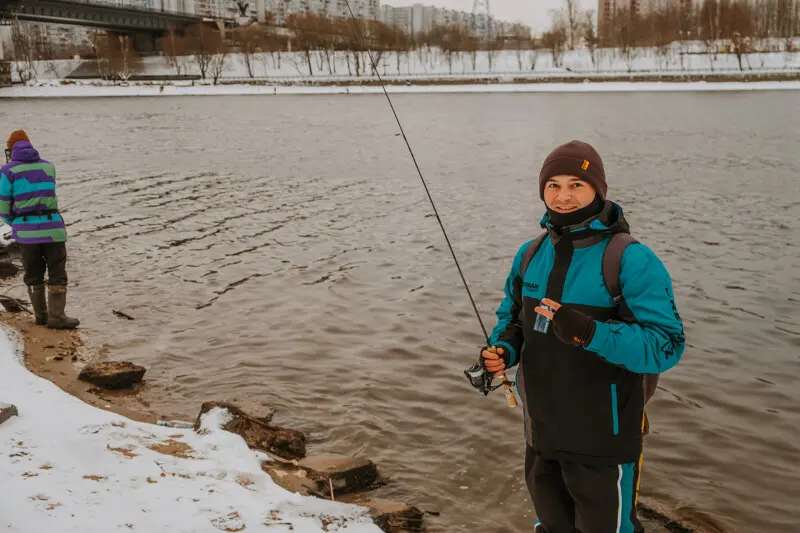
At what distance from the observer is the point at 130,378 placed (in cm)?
752

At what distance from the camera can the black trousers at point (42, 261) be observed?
28.9ft

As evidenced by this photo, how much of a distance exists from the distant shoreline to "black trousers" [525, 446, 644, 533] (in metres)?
76.8

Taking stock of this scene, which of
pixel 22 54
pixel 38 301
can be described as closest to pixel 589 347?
pixel 38 301

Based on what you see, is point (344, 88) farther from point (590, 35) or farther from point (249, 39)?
point (249, 39)

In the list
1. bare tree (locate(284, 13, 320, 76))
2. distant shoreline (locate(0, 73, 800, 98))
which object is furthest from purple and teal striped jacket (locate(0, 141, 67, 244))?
bare tree (locate(284, 13, 320, 76))

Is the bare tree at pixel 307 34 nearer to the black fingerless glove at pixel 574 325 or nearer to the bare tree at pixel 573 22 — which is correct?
the bare tree at pixel 573 22

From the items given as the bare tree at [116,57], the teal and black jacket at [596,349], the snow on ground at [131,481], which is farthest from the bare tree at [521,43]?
the teal and black jacket at [596,349]

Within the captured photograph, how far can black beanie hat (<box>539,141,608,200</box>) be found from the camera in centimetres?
312

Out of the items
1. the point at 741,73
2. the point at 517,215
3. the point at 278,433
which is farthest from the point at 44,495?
the point at 741,73

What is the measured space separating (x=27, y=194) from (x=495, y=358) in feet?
22.3

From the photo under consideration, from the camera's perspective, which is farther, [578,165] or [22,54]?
[22,54]

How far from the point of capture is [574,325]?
9.53 ft

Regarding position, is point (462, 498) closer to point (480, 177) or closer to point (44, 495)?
point (44, 495)

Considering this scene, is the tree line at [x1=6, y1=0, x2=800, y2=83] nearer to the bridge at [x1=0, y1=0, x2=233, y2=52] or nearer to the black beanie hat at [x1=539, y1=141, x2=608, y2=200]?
the bridge at [x1=0, y1=0, x2=233, y2=52]
